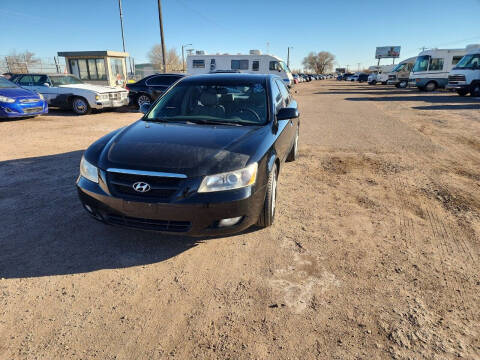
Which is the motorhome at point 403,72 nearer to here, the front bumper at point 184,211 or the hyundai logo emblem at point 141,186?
the front bumper at point 184,211

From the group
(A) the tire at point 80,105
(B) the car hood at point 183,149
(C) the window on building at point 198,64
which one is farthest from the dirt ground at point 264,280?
(C) the window on building at point 198,64

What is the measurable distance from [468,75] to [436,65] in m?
5.86

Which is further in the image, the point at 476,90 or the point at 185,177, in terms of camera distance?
the point at 476,90

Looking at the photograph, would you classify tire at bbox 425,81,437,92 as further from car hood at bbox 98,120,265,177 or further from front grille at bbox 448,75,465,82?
car hood at bbox 98,120,265,177

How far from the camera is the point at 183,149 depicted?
2.74 metres

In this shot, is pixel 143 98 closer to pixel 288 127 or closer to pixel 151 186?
pixel 288 127

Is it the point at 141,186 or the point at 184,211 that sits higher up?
the point at 141,186

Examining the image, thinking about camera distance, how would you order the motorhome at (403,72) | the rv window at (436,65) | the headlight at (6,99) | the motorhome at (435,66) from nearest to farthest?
the headlight at (6,99)
the motorhome at (435,66)
the rv window at (436,65)
the motorhome at (403,72)

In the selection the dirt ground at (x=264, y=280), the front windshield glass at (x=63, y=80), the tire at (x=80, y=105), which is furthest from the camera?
the front windshield glass at (x=63, y=80)

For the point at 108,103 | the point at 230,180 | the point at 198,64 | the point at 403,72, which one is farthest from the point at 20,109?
the point at 403,72

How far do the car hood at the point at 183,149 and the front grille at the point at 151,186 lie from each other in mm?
76

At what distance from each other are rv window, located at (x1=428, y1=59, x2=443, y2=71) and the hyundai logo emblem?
2684 cm

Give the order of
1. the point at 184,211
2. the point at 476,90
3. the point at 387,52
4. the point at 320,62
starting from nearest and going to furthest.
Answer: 1. the point at 184,211
2. the point at 476,90
3. the point at 387,52
4. the point at 320,62

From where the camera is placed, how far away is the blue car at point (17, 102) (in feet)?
30.0
